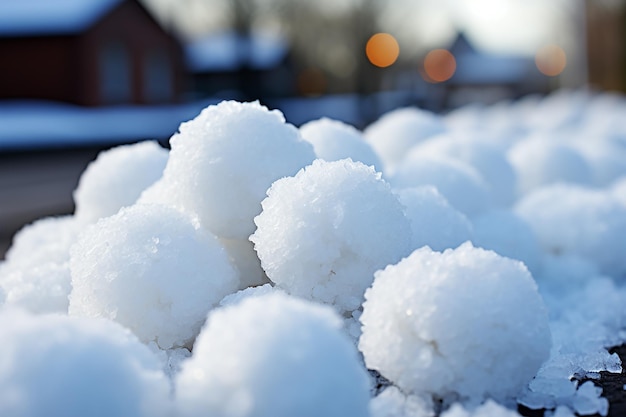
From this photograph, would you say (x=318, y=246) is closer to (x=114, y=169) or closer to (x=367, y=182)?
(x=367, y=182)

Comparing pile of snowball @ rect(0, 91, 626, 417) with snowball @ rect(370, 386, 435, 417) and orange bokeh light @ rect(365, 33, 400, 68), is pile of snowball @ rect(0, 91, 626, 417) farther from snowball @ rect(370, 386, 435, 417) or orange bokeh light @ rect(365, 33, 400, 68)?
orange bokeh light @ rect(365, 33, 400, 68)

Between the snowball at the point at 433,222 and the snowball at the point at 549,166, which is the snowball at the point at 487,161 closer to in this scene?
the snowball at the point at 549,166

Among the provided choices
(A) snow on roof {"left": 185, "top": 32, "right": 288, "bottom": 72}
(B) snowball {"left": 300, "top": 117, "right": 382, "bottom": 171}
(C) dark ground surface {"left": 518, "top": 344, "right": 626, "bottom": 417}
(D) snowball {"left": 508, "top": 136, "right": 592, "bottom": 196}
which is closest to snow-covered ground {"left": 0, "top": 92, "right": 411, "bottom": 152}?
(A) snow on roof {"left": 185, "top": 32, "right": 288, "bottom": 72}

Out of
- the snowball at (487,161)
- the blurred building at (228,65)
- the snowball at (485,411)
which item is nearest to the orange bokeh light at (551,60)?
the blurred building at (228,65)

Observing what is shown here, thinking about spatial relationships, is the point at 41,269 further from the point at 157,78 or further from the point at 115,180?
the point at 157,78

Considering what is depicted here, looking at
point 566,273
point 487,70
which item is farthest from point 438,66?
point 566,273

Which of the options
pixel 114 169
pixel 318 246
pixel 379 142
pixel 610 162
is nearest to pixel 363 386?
pixel 318 246

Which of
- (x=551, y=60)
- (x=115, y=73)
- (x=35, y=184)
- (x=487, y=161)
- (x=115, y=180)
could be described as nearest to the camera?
(x=115, y=180)
